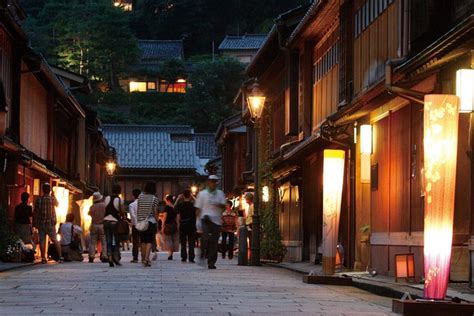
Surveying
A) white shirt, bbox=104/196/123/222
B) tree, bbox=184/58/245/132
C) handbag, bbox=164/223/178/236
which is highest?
tree, bbox=184/58/245/132

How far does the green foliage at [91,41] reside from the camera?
95.4 meters

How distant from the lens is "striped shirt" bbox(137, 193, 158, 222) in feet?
75.5

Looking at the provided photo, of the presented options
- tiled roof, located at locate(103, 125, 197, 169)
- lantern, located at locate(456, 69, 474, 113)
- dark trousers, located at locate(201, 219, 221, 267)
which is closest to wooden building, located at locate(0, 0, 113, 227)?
dark trousers, located at locate(201, 219, 221, 267)

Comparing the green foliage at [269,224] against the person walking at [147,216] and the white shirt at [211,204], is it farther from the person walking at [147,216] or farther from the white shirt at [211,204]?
the white shirt at [211,204]

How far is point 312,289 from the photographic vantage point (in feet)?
50.5

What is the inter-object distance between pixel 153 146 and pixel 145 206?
65.0 meters

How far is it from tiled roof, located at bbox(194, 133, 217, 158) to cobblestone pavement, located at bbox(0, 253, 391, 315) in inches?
2774

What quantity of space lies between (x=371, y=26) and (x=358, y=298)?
8557 millimetres

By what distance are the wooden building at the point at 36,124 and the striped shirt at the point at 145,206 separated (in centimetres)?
354

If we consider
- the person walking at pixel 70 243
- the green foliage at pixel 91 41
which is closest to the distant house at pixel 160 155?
the green foliage at pixel 91 41

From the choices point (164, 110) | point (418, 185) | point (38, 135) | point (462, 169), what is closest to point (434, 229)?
point (462, 169)

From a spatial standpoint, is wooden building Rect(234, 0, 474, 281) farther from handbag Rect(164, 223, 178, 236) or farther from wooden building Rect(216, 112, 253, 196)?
wooden building Rect(216, 112, 253, 196)

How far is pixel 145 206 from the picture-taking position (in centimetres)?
2306

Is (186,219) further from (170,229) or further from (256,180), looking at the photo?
(170,229)
